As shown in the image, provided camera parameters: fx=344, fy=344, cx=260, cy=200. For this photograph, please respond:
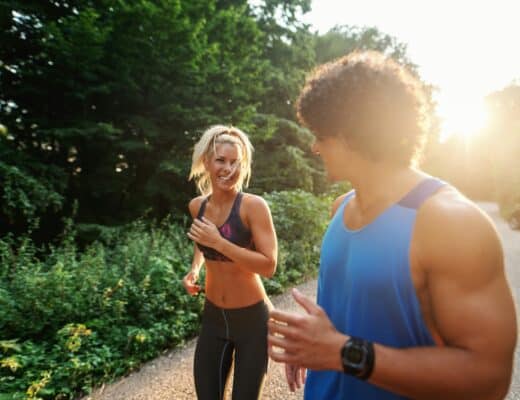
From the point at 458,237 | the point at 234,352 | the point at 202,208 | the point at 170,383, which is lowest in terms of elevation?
the point at 170,383

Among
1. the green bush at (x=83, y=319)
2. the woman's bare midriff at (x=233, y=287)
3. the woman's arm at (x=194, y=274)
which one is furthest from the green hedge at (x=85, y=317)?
the woman's bare midriff at (x=233, y=287)

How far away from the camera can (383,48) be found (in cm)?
2498

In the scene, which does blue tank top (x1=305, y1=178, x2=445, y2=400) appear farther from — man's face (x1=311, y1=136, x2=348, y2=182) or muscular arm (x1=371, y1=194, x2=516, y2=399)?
man's face (x1=311, y1=136, x2=348, y2=182)

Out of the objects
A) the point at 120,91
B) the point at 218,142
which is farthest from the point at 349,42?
the point at 218,142

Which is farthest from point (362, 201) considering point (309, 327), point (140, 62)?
point (140, 62)

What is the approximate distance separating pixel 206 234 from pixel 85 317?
9.96 ft

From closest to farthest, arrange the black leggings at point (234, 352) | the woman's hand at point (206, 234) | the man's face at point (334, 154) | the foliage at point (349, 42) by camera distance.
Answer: the man's face at point (334, 154)
the black leggings at point (234, 352)
the woman's hand at point (206, 234)
the foliage at point (349, 42)

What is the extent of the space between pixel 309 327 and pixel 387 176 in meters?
0.56

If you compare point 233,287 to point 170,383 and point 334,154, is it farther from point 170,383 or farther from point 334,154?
point 170,383

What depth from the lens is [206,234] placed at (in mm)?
2154

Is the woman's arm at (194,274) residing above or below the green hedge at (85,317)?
above

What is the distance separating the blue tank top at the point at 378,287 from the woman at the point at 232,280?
2.96 ft

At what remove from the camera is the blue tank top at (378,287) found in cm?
102

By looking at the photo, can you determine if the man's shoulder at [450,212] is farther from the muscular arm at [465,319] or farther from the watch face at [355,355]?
the watch face at [355,355]
